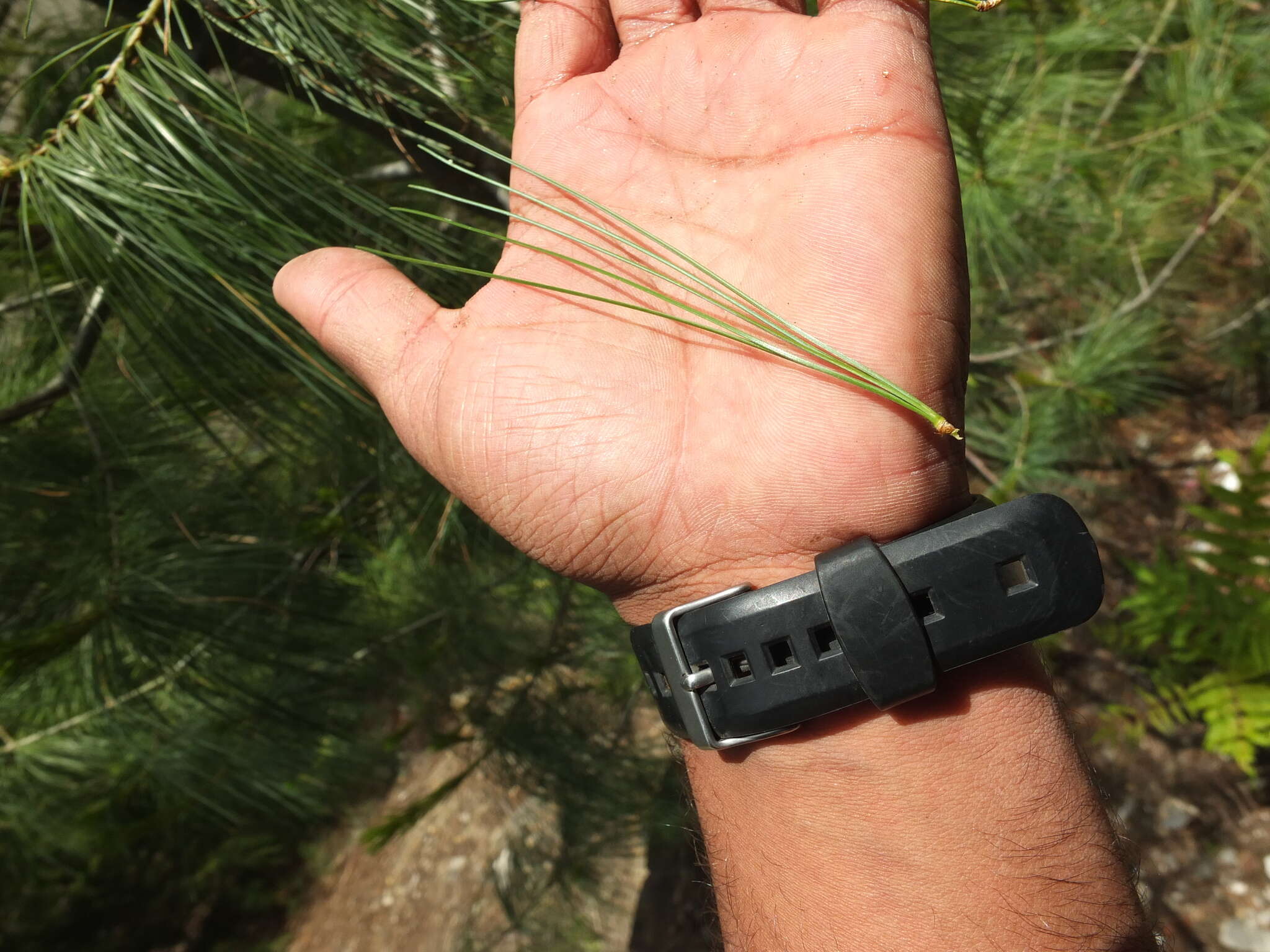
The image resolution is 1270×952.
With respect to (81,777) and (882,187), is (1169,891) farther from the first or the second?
(81,777)

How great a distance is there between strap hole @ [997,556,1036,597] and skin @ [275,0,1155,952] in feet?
0.20

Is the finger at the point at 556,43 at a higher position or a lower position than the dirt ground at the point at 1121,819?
higher

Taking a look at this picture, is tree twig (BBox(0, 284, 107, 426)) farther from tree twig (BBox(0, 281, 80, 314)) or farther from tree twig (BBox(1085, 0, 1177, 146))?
tree twig (BBox(1085, 0, 1177, 146))

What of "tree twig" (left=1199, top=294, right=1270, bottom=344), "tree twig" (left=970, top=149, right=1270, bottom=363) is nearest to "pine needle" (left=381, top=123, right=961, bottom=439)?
"tree twig" (left=970, top=149, right=1270, bottom=363)

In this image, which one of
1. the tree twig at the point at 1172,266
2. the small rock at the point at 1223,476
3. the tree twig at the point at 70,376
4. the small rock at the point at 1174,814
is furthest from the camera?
the small rock at the point at 1223,476

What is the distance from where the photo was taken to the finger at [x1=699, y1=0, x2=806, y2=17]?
57cm

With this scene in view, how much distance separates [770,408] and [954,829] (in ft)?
0.92

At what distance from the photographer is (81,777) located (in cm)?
121

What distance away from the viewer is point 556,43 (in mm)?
610

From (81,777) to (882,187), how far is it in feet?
4.47

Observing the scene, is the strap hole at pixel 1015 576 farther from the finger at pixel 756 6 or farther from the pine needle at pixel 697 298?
the finger at pixel 756 6

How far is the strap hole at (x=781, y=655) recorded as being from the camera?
1.58ft

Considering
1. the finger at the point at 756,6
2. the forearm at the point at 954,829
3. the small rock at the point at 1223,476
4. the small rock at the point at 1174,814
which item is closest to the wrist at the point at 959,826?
the forearm at the point at 954,829

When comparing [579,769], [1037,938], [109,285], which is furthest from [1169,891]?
[109,285]
